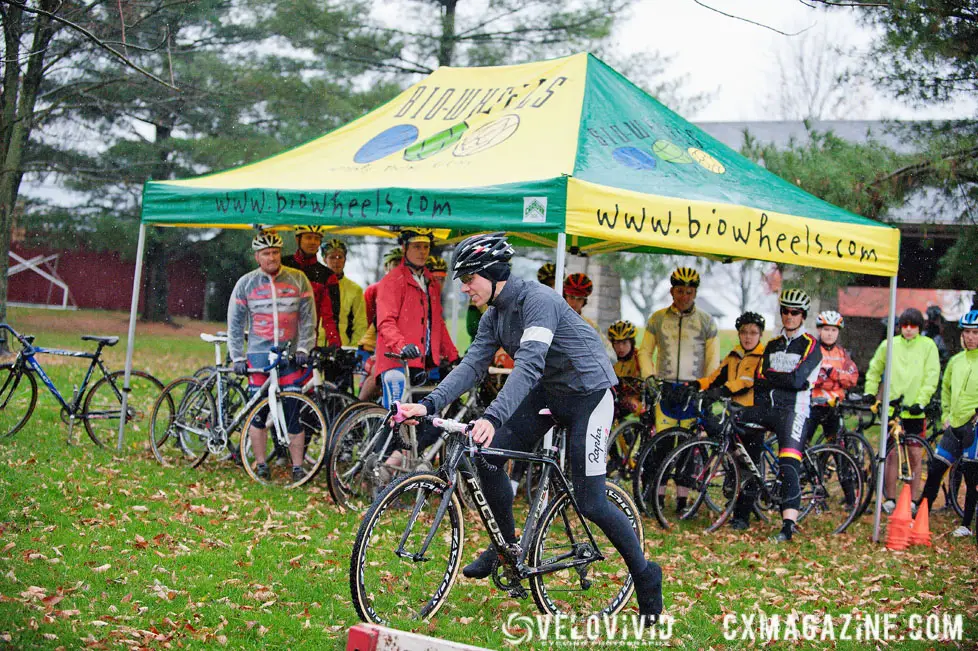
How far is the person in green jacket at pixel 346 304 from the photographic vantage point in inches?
383

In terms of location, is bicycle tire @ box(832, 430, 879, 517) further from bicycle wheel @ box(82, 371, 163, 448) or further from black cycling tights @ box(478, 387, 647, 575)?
bicycle wheel @ box(82, 371, 163, 448)

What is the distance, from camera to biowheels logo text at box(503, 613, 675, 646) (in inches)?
199

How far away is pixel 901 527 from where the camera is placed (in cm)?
849

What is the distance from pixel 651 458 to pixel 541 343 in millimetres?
3810

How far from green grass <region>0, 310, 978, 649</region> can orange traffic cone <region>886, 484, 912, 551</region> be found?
18cm

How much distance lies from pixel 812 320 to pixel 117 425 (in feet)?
45.6

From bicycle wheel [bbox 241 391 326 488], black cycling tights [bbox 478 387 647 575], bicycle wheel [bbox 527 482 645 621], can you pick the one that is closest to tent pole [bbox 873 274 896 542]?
bicycle wheel [bbox 527 482 645 621]

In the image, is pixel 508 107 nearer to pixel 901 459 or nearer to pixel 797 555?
pixel 797 555

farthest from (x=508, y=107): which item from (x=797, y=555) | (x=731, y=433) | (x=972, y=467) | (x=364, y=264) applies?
(x=364, y=264)

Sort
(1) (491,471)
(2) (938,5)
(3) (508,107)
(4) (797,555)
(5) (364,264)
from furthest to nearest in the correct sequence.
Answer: (5) (364,264), (2) (938,5), (3) (508,107), (4) (797,555), (1) (491,471)

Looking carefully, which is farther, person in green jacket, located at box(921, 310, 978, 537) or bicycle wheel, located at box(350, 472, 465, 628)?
person in green jacket, located at box(921, 310, 978, 537)

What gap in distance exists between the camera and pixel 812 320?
768 inches

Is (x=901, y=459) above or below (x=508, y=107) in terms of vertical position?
below

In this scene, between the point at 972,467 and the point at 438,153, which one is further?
the point at 972,467
